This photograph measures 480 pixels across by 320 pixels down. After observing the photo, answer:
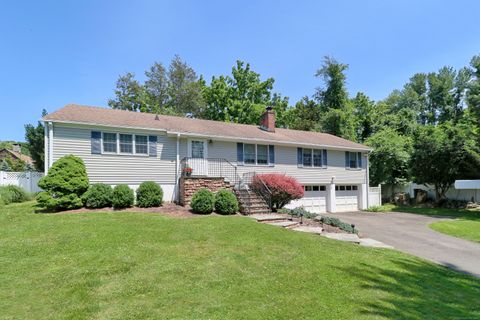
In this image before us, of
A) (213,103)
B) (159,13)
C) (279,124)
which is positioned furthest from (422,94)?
(159,13)

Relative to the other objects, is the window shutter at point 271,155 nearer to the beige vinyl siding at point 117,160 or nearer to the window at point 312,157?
the window at point 312,157

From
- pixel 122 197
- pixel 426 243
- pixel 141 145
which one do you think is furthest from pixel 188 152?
pixel 426 243

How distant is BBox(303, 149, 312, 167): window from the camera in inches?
746

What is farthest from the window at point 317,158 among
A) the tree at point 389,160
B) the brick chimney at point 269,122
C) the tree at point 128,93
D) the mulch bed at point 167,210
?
the tree at point 128,93

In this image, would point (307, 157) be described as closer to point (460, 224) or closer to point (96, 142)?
point (460, 224)

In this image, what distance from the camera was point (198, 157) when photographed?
15.3 m

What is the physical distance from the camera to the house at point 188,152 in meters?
12.8

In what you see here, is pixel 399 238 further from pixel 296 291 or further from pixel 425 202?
pixel 425 202

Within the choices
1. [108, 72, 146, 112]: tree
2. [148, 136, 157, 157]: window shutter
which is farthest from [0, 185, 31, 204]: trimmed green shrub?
[108, 72, 146, 112]: tree

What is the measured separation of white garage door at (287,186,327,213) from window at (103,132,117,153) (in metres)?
11.6

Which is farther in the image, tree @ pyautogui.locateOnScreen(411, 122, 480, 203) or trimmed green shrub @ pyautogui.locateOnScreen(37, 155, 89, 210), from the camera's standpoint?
tree @ pyautogui.locateOnScreen(411, 122, 480, 203)

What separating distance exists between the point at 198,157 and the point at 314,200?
29.4ft

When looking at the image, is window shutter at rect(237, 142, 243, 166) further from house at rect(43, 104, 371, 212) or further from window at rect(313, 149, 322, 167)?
window at rect(313, 149, 322, 167)

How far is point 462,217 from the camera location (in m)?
17.9
